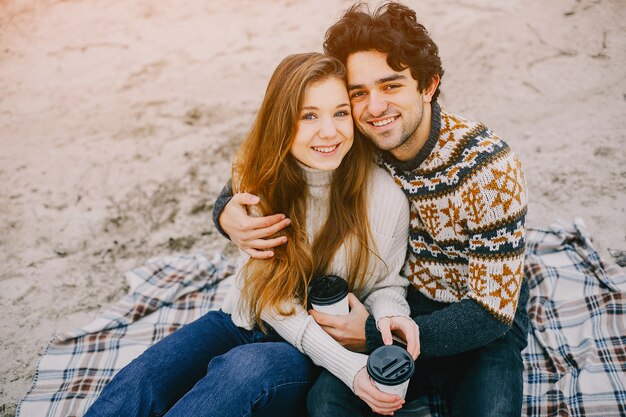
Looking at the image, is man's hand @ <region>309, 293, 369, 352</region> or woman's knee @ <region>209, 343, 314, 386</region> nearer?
woman's knee @ <region>209, 343, 314, 386</region>

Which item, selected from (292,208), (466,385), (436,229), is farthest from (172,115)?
(466,385)

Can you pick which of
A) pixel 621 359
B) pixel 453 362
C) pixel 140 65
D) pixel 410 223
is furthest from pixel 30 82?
pixel 621 359

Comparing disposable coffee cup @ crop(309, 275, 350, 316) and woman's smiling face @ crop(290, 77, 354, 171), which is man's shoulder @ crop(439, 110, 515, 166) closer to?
woman's smiling face @ crop(290, 77, 354, 171)

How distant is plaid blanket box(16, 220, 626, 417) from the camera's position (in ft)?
8.19

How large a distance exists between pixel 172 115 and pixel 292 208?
10.2 ft

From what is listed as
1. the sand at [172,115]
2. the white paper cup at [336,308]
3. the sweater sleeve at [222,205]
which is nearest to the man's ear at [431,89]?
the white paper cup at [336,308]

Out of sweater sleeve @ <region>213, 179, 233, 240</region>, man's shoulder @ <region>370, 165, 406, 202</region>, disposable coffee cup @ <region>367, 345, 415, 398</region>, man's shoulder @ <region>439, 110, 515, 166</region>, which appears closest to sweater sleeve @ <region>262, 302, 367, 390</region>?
disposable coffee cup @ <region>367, 345, 415, 398</region>

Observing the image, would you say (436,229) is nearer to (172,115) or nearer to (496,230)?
(496,230)

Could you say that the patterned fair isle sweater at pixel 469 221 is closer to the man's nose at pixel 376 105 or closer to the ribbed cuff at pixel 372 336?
the ribbed cuff at pixel 372 336

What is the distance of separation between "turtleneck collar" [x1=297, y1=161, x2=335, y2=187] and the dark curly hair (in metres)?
0.57

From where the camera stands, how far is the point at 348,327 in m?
2.25

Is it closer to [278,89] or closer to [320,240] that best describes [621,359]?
[320,240]

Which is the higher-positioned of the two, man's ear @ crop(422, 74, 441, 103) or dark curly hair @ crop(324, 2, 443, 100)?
dark curly hair @ crop(324, 2, 443, 100)

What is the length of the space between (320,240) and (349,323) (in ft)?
1.46
